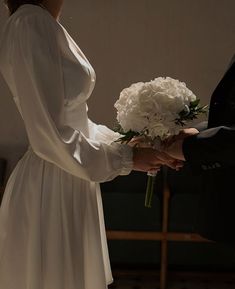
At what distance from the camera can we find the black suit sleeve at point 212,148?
62.2 inches

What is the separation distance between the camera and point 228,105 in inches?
62.6

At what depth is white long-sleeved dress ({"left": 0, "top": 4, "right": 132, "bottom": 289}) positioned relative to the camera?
1381 millimetres

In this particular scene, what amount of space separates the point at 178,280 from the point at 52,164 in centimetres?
197

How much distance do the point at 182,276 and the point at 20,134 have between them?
5.62 feet

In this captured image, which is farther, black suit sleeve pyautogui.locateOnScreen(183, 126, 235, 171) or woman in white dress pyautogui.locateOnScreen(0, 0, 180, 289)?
black suit sleeve pyautogui.locateOnScreen(183, 126, 235, 171)

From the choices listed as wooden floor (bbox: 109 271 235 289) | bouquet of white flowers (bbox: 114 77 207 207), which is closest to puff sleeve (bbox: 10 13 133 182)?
bouquet of white flowers (bbox: 114 77 207 207)

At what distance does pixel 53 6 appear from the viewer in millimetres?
1543

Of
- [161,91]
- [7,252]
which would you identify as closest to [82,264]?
[7,252]

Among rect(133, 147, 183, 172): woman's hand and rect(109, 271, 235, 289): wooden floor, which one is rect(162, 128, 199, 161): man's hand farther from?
rect(109, 271, 235, 289): wooden floor

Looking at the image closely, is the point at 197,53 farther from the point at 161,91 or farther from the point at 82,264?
the point at 82,264

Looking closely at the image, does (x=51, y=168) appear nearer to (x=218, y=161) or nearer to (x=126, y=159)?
(x=126, y=159)

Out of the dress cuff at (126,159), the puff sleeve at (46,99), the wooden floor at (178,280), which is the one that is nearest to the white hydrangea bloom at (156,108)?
the dress cuff at (126,159)

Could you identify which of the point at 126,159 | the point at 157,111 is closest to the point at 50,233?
the point at 126,159

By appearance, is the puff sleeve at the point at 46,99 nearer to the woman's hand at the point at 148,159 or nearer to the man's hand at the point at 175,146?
the woman's hand at the point at 148,159
